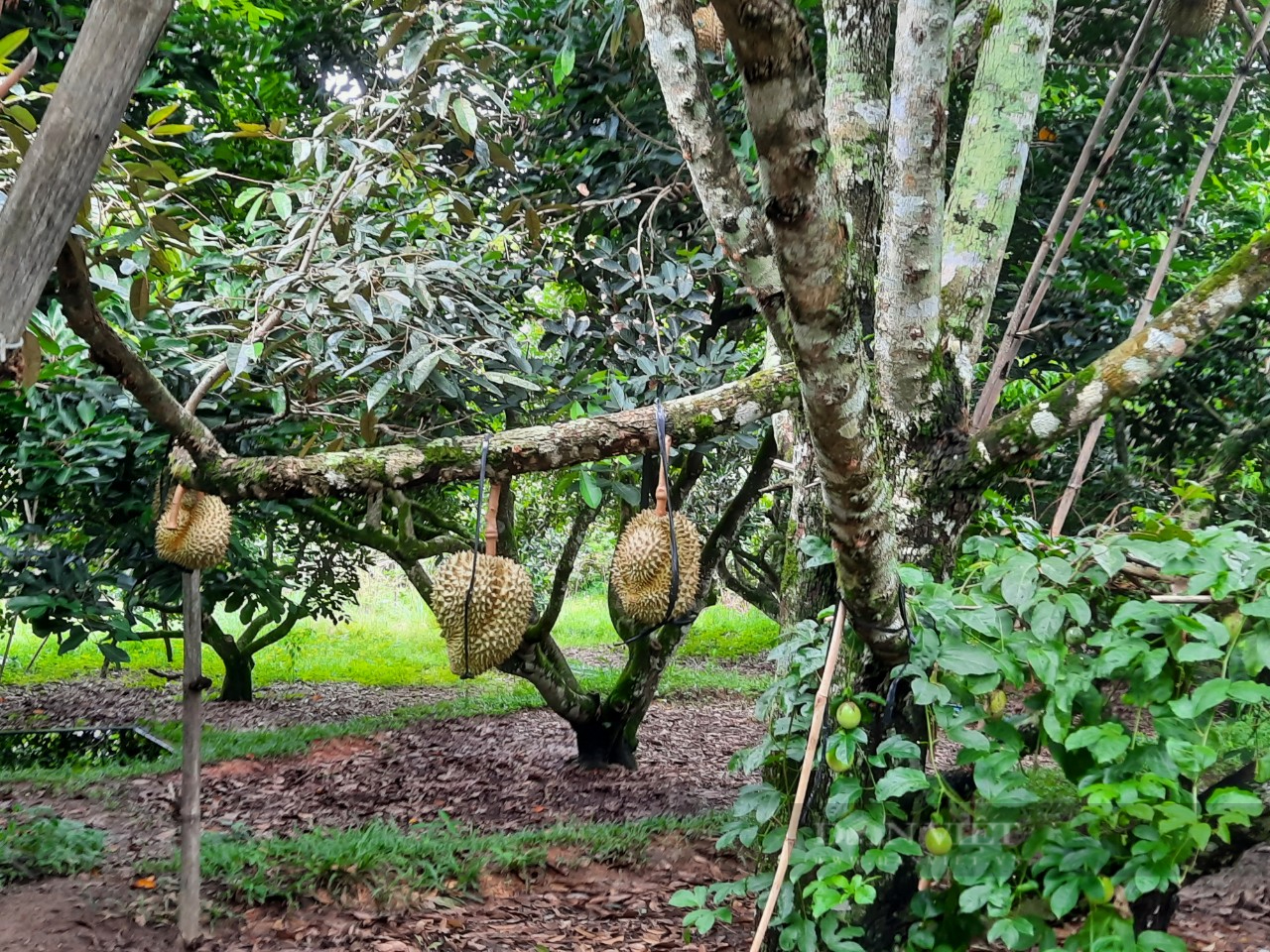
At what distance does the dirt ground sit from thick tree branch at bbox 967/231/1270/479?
1.97 m

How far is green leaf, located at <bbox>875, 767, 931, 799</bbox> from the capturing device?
1.69 m

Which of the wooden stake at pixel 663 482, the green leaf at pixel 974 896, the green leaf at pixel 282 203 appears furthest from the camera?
the green leaf at pixel 282 203

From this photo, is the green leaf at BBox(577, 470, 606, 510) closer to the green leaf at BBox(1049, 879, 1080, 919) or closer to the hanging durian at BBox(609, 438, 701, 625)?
the hanging durian at BBox(609, 438, 701, 625)

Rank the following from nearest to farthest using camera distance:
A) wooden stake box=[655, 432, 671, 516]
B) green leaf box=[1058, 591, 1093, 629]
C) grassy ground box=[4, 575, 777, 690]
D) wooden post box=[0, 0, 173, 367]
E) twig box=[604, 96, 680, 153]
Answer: wooden post box=[0, 0, 173, 367] < green leaf box=[1058, 591, 1093, 629] < wooden stake box=[655, 432, 671, 516] < twig box=[604, 96, 680, 153] < grassy ground box=[4, 575, 777, 690]

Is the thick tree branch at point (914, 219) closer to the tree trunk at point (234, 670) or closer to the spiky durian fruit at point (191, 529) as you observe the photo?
the spiky durian fruit at point (191, 529)

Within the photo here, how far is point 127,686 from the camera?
7.82 metres

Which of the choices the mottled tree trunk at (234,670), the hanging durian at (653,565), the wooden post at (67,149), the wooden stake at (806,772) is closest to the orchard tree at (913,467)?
the wooden stake at (806,772)

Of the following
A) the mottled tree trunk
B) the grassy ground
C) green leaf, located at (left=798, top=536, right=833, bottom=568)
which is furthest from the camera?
the grassy ground

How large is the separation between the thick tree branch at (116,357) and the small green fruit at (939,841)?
6.49 ft

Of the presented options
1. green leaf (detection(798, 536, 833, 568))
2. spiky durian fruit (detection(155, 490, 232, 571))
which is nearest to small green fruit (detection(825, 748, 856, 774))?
green leaf (detection(798, 536, 833, 568))

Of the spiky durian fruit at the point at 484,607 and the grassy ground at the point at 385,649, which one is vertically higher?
the spiky durian fruit at the point at 484,607

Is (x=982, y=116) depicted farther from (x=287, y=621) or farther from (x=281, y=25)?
(x=287, y=621)

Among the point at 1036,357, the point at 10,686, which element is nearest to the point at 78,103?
the point at 1036,357

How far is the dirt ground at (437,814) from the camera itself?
3023mm
